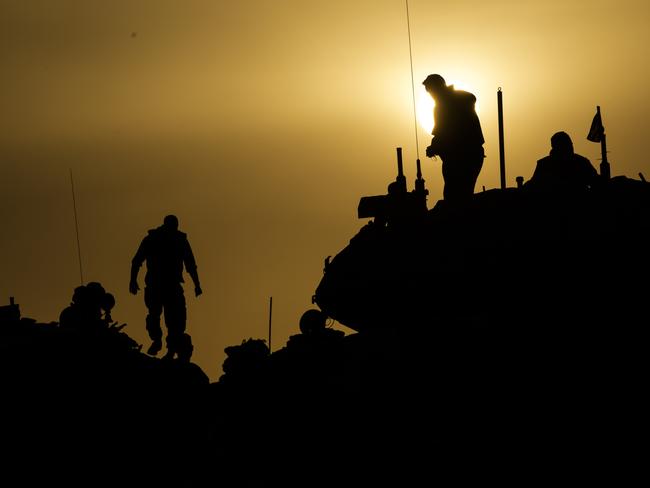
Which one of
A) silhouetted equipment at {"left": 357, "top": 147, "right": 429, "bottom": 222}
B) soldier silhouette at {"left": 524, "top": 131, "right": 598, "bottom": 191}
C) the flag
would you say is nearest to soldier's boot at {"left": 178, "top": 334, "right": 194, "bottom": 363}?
silhouetted equipment at {"left": 357, "top": 147, "right": 429, "bottom": 222}

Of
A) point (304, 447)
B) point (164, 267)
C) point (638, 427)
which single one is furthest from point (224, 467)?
point (638, 427)

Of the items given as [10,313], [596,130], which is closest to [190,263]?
[10,313]

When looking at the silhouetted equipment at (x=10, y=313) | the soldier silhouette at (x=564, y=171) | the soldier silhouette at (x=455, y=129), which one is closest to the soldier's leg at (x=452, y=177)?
the soldier silhouette at (x=455, y=129)

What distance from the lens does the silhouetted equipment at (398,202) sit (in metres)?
38.3

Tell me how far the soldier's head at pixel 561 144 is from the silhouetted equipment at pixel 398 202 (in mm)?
2841

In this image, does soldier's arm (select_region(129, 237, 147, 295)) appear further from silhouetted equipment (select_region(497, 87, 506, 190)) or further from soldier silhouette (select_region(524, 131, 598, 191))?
soldier silhouette (select_region(524, 131, 598, 191))

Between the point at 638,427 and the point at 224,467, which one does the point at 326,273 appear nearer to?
the point at 224,467

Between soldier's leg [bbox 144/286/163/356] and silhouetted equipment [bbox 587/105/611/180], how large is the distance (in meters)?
8.24

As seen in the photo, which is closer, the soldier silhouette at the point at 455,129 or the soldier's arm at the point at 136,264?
the soldier silhouette at the point at 455,129

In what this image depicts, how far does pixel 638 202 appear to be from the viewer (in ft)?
122

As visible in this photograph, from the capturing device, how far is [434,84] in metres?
37.0

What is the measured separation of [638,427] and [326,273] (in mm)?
7374

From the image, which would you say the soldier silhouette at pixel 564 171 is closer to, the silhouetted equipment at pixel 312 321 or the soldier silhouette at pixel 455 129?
the soldier silhouette at pixel 455 129

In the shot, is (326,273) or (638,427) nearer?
(638,427)
